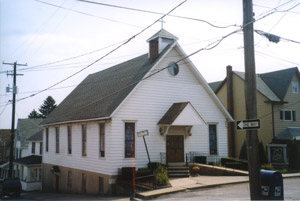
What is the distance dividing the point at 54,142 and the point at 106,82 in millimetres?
7821

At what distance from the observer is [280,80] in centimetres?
3672

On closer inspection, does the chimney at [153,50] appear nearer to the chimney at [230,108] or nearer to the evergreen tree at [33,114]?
the chimney at [230,108]

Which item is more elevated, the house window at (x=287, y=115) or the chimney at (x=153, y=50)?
the chimney at (x=153, y=50)

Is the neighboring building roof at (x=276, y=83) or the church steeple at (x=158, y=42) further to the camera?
the neighboring building roof at (x=276, y=83)

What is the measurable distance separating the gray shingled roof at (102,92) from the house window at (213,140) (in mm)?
6886

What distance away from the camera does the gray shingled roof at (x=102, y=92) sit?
844 inches

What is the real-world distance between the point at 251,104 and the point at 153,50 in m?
14.5

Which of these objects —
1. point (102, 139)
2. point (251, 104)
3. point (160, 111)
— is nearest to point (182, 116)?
point (160, 111)

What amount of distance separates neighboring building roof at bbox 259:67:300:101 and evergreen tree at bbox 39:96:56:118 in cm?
6537

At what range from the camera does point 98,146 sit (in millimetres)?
21422

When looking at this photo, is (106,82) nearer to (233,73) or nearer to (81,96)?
(81,96)

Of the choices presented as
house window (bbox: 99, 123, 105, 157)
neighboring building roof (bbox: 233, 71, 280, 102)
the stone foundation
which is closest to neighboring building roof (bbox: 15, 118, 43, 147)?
the stone foundation

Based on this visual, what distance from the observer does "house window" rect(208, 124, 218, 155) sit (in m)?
24.4

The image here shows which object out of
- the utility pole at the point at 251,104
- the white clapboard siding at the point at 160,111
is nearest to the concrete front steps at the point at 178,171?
the white clapboard siding at the point at 160,111
